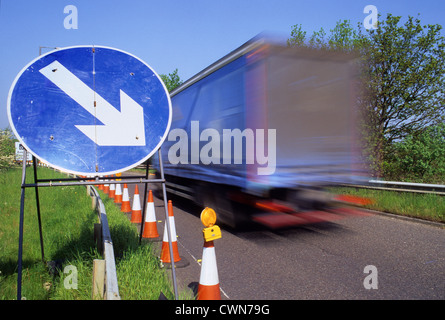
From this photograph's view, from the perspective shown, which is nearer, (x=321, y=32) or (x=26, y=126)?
(x=26, y=126)

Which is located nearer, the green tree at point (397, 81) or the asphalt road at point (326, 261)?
the asphalt road at point (326, 261)

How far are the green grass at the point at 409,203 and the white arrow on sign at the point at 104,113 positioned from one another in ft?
14.2

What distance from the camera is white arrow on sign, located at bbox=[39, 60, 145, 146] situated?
10.0 feet

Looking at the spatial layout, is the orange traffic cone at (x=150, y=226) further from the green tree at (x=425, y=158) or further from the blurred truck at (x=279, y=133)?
the green tree at (x=425, y=158)

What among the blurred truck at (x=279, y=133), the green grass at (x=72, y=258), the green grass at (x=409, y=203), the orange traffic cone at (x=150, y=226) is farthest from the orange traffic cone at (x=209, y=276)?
the green grass at (x=409, y=203)

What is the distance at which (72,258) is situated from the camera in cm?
420

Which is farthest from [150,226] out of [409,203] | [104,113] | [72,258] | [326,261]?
[409,203]

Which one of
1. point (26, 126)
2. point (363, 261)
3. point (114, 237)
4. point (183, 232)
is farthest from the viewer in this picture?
point (183, 232)

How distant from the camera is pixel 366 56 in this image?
14477mm

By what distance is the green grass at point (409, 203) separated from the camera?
24.0ft

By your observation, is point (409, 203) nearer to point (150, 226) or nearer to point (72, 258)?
point (150, 226)
